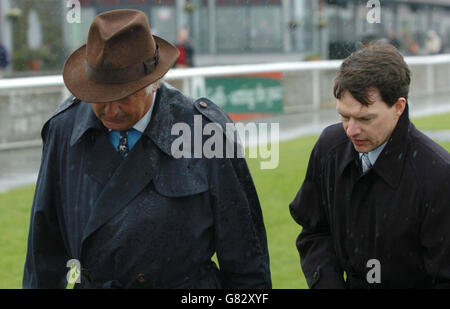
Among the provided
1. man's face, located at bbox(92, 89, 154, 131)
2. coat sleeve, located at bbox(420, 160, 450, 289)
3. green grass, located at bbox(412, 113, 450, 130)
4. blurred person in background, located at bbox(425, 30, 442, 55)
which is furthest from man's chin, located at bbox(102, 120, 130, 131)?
blurred person in background, located at bbox(425, 30, 442, 55)

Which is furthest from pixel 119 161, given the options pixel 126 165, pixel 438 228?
pixel 438 228

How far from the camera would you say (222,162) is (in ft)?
8.82

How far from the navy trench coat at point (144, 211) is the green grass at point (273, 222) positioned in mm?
2480

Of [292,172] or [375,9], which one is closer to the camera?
[375,9]

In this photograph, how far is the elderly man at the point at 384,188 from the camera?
2.47 meters

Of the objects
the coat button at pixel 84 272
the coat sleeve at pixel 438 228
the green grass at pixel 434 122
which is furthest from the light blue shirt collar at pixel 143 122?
the green grass at pixel 434 122

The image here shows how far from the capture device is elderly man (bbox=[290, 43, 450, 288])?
2471 millimetres

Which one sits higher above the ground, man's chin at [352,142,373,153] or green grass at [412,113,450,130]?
man's chin at [352,142,373,153]

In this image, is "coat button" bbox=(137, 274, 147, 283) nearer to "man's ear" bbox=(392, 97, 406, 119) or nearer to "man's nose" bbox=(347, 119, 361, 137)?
"man's nose" bbox=(347, 119, 361, 137)

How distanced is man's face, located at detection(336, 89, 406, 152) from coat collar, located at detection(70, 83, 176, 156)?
2.06 ft
